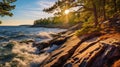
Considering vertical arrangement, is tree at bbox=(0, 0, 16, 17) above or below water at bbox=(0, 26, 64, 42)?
above

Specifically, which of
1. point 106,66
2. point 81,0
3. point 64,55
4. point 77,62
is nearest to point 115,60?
point 106,66

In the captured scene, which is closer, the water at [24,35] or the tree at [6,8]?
the tree at [6,8]

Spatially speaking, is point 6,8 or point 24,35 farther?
point 24,35

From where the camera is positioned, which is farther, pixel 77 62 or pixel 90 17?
pixel 90 17

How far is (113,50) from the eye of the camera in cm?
1057

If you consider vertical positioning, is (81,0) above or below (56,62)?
above

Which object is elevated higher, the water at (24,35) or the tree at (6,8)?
the tree at (6,8)

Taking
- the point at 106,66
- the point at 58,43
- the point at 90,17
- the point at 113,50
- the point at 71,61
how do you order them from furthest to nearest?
the point at 90,17, the point at 58,43, the point at 71,61, the point at 113,50, the point at 106,66

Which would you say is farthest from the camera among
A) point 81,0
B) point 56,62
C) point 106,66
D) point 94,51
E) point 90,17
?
point 90,17

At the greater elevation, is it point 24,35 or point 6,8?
point 6,8

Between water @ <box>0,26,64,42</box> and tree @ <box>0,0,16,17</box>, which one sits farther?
water @ <box>0,26,64,42</box>

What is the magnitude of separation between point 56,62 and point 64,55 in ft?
2.73

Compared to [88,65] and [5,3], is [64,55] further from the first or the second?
[5,3]

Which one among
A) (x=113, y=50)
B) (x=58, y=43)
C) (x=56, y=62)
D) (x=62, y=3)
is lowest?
(x=58, y=43)
